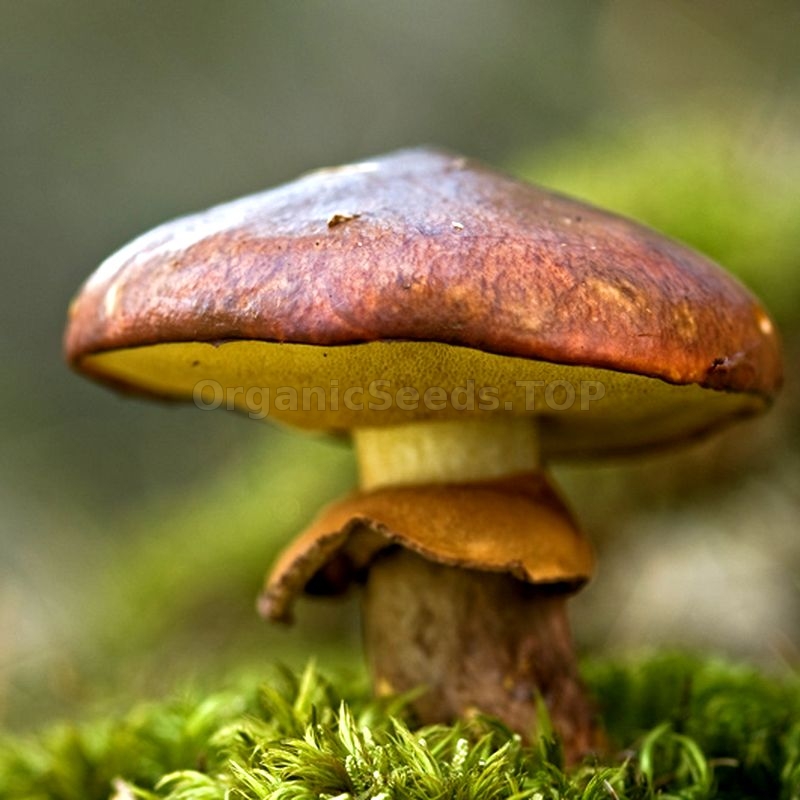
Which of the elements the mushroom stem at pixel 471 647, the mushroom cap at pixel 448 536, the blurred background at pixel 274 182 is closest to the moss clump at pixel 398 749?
the mushroom stem at pixel 471 647

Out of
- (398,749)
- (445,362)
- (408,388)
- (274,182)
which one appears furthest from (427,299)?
(274,182)

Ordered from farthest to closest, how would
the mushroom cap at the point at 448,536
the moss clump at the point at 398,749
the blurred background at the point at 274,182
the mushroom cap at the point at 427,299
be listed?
the blurred background at the point at 274,182 < the mushroom cap at the point at 448,536 < the moss clump at the point at 398,749 < the mushroom cap at the point at 427,299

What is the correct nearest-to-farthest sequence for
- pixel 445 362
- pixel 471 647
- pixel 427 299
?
pixel 427 299 < pixel 445 362 < pixel 471 647

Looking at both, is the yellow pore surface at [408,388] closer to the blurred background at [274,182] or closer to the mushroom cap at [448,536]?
the mushroom cap at [448,536]

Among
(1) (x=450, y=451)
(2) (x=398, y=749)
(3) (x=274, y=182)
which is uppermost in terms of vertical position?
(3) (x=274, y=182)

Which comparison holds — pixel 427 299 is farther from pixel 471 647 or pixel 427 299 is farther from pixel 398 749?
pixel 471 647

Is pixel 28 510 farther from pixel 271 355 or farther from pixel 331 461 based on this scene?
pixel 271 355

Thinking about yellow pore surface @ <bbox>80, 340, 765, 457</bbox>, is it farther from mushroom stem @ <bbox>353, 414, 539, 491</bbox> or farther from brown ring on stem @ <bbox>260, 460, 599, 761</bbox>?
brown ring on stem @ <bbox>260, 460, 599, 761</bbox>
